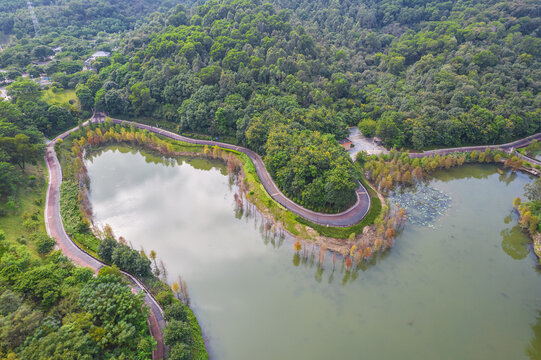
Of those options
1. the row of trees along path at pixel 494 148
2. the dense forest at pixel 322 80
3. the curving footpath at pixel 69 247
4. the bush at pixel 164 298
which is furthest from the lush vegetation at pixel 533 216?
the curving footpath at pixel 69 247

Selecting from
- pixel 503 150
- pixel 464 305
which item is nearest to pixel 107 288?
pixel 464 305

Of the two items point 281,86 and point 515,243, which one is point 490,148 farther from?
point 281,86

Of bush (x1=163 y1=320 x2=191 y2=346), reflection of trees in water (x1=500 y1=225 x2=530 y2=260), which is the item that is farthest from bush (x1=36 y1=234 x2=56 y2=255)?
reflection of trees in water (x1=500 y1=225 x2=530 y2=260)

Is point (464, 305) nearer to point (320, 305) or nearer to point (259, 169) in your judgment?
point (320, 305)

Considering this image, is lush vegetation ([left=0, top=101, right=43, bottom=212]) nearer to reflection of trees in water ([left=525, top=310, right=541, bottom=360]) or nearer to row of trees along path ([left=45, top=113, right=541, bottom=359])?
row of trees along path ([left=45, top=113, right=541, bottom=359])

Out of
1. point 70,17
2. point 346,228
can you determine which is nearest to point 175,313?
point 346,228

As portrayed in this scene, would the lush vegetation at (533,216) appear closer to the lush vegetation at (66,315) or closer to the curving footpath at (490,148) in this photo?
the curving footpath at (490,148)
